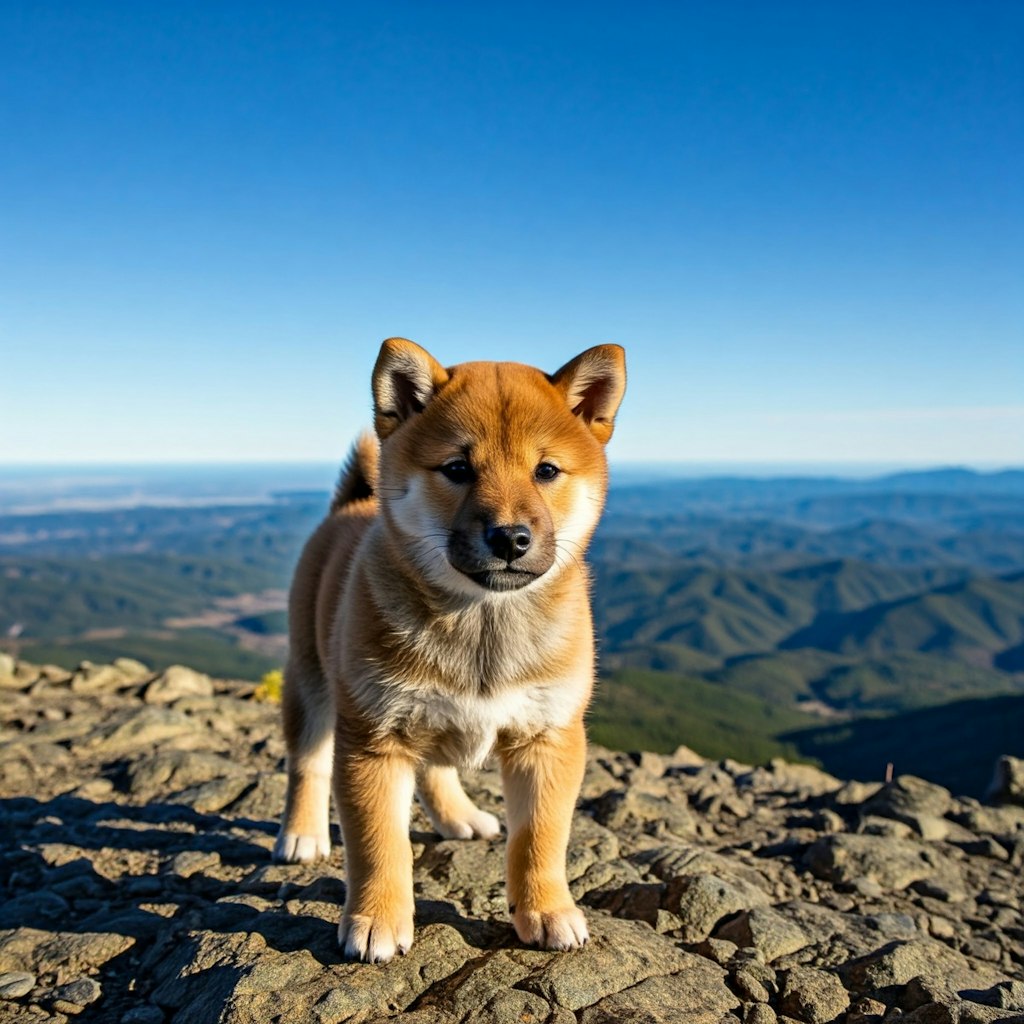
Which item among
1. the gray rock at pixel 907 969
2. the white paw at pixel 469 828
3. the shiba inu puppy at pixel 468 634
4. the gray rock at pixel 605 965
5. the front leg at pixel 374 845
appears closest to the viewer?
the gray rock at pixel 605 965

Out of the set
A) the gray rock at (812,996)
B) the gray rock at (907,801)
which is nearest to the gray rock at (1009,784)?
the gray rock at (907,801)

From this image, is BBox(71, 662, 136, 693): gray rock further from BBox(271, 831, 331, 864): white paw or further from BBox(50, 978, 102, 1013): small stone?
BBox(50, 978, 102, 1013): small stone

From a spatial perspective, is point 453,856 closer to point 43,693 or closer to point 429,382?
point 429,382

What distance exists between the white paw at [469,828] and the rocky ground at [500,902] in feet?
0.50

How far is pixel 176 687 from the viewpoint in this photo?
1384 cm

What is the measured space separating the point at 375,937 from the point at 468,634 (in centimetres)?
196

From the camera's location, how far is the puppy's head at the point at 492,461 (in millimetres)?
4516

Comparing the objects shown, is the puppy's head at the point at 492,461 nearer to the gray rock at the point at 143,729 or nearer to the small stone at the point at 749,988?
the small stone at the point at 749,988

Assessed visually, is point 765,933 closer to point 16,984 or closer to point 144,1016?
point 144,1016

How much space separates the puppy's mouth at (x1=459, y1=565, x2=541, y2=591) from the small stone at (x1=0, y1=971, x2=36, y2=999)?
4095mm

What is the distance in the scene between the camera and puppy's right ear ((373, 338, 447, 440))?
514 cm

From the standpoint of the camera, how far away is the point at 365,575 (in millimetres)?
5422

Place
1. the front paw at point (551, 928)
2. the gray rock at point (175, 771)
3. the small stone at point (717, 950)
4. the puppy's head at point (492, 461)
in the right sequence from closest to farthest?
the puppy's head at point (492, 461)
the front paw at point (551, 928)
the small stone at point (717, 950)
the gray rock at point (175, 771)

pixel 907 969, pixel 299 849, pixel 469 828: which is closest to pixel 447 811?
pixel 469 828
